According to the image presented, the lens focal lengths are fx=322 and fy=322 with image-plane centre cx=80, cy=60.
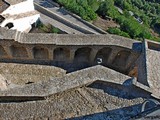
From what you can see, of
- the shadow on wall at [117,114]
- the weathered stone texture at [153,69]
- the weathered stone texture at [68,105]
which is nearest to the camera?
the weathered stone texture at [68,105]

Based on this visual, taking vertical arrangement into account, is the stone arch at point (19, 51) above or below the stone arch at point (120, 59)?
above

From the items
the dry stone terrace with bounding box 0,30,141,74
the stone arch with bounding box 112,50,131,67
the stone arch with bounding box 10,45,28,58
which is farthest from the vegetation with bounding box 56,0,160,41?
the stone arch with bounding box 10,45,28,58

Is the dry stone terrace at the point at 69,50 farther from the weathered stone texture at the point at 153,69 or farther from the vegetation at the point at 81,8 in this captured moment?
the vegetation at the point at 81,8

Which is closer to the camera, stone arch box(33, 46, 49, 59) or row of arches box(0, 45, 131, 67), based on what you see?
row of arches box(0, 45, 131, 67)

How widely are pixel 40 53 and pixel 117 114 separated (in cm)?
797

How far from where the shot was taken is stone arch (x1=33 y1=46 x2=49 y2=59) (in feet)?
72.9

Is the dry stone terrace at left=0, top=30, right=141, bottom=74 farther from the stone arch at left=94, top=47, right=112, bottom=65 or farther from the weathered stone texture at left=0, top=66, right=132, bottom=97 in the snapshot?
the weathered stone texture at left=0, top=66, right=132, bottom=97

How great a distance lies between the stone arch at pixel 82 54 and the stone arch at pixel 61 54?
2.12ft

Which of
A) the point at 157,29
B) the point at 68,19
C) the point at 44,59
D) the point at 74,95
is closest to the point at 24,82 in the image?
the point at 44,59

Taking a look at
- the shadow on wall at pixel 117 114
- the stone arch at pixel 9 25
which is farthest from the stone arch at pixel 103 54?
the stone arch at pixel 9 25

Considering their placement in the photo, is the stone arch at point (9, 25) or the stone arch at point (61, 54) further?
the stone arch at point (9, 25)

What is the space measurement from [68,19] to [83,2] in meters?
4.85

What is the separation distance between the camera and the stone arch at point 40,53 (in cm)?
2223

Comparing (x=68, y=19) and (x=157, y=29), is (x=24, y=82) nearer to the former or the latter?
(x=68, y=19)
